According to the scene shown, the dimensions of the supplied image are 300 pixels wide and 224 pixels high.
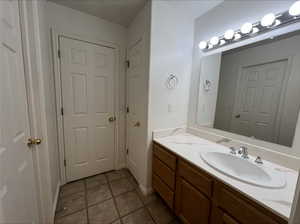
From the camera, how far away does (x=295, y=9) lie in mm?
933

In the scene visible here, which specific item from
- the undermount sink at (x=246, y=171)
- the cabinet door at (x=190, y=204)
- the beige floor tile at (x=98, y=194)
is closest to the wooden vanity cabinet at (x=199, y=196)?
the cabinet door at (x=190, y=204)

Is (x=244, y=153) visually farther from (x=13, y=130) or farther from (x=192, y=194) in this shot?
(x=13, y=130)

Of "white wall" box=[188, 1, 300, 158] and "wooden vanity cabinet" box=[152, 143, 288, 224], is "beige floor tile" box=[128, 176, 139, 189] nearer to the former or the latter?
"wooden vanity cabinet" box=[152, 143, 288, 224]

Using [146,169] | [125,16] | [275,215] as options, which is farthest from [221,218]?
[125,16]

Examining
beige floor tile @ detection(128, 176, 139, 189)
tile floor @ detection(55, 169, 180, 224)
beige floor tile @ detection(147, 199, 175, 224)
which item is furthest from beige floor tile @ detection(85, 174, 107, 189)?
beige floor tile @ detection(147, 199, 175, 224)

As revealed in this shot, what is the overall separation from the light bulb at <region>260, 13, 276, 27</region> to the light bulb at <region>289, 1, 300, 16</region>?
0.33 ft

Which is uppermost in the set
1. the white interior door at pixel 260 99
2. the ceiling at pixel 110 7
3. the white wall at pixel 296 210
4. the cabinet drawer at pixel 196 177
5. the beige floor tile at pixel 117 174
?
the ceiling at pixel 110 7

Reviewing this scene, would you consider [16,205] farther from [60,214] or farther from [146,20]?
[146,20]

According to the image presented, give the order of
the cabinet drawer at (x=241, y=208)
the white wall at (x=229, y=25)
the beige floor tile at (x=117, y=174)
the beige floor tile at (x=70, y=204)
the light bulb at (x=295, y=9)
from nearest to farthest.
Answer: the cabinet drawer at (x=241, y=208)
the light bulb at (x=295, y=9)
the white wall at (x=229, y=25)
the beige floor tile at (x=70, y=204)
the beige floor tile at (x=117, y=174)

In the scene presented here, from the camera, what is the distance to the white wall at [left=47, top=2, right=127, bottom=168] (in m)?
1.58

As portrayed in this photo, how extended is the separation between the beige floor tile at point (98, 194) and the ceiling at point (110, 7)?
2.40 meters

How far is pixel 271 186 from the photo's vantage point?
77 cm

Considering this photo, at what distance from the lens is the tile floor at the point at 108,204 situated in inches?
53.2

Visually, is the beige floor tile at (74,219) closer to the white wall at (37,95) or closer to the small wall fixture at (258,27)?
the white wall at (37,95)
